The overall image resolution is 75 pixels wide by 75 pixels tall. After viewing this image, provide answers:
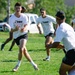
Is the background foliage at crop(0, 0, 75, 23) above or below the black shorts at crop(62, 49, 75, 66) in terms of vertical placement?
below

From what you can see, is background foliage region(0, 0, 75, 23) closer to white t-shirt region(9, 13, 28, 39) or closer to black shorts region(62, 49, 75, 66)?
white t-shirt region(9, 13, 28, 39)

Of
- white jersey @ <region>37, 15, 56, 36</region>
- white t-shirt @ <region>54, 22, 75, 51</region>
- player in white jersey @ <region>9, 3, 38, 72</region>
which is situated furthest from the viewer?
white jersey @ <region>37, 15, 56, 36</region>

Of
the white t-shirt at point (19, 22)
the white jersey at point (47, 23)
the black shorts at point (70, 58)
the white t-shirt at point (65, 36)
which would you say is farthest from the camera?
the white jersey at point (47, 23)

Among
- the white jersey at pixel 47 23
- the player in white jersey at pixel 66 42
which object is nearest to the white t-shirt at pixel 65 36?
the player in white jersey at pixel 66 42

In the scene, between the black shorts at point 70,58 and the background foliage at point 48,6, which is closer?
the black shorts at point 70,58

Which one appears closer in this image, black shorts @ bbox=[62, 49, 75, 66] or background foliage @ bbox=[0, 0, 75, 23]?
black shorts @ bbox=[62, 49, 75, 66]

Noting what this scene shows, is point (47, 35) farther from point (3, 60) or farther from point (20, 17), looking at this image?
point (20, 17)

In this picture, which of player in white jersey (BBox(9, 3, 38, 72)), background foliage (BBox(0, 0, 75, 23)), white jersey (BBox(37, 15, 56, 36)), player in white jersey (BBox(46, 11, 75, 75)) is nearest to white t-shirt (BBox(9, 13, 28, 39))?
player in white jersey (BBox(9, 3, 38, 72))

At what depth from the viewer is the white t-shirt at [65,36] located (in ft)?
25.7

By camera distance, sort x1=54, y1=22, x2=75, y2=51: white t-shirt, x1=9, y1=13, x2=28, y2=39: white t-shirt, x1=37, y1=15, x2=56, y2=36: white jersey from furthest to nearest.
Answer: x1=37, y1=15, x2=56, y2=36: white jersey < x1=9, y1=13, x2=28, y2=39: white t-shirt < x1=54, y1=22, x2=75, y2=51: white t-shirt

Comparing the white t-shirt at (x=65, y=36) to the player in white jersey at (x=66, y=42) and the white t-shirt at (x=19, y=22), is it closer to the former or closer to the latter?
the player in white jersey at (x=66, y=42)

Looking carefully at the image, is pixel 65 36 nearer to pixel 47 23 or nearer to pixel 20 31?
pixel 20 31

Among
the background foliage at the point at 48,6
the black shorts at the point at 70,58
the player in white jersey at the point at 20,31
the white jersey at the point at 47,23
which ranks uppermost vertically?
the black shorts at the point at 70,58

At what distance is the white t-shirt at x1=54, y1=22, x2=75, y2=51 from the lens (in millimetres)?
7823
